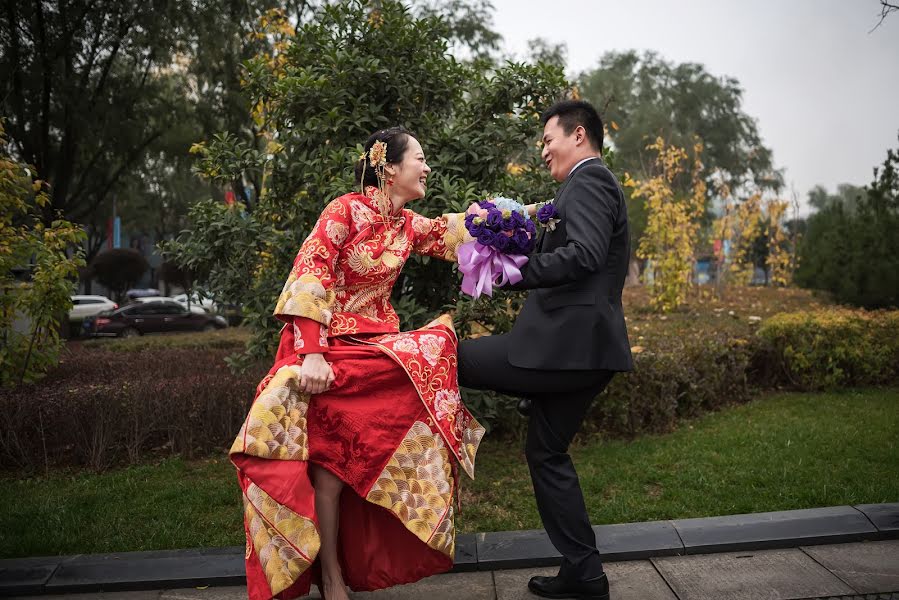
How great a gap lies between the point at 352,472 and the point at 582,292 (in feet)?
3.90

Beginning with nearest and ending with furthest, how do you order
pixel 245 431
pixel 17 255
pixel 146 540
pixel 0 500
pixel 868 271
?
pixel 245 431
pixel 146 540
pixel 0 500
pixel 17 255
pixel 868 271

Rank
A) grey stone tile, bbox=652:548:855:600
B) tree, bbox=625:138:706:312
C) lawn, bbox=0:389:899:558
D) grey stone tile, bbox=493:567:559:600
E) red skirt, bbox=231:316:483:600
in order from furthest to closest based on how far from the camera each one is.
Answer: tree, bbox=625:138:706:312 < lawn, bbox=0:389:899:558 < grey stone tile, bbox=493:567:559:600 < grey stone tile, bbox=652:548:855:600 < red skirt, bbox=231:316:483:600

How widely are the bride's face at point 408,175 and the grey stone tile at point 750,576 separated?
83.4 inches

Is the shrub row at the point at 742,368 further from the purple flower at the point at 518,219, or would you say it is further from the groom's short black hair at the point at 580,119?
the purple flower at the point at 518,219

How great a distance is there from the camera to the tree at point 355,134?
4.63 meters

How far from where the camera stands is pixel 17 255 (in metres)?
6.63

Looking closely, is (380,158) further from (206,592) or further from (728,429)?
(728,429)

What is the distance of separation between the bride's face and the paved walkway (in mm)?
1803

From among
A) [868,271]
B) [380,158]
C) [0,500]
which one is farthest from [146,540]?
[868,271]

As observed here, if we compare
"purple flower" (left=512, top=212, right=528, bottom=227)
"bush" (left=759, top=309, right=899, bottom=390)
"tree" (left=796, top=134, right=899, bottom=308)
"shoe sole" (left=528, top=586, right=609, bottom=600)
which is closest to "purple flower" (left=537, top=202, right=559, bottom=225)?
"purple flower" (left=512, top=212, right=528, bottom=227)

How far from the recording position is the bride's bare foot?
298 cm

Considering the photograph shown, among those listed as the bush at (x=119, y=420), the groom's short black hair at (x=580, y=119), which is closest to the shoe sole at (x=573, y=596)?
the groom's short black hair at (x=580, y=119)

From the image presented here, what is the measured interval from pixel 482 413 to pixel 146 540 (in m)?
2.11

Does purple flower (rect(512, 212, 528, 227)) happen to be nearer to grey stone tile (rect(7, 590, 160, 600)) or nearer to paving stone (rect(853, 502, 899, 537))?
grey stone tile (rect(7, 590, 160, 600))
